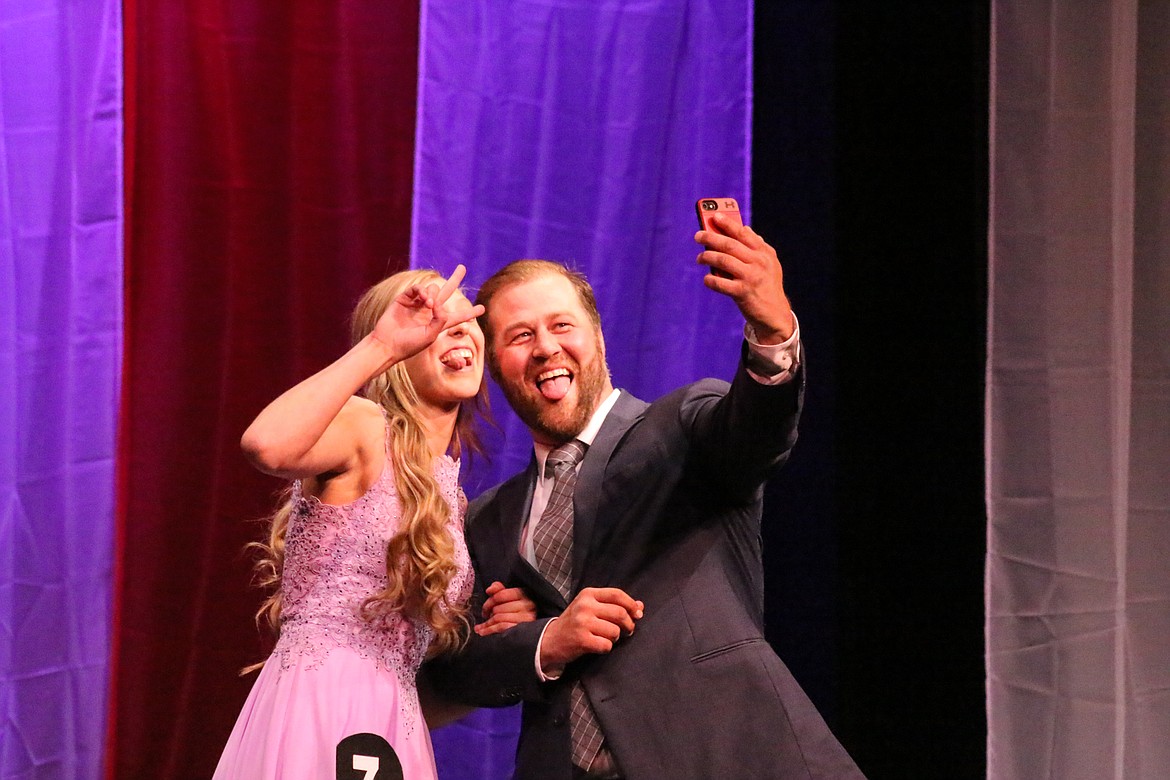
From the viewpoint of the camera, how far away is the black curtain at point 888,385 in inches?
97.0

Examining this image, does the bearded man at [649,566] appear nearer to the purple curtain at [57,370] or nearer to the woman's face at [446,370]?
the woman's face at [446,370]

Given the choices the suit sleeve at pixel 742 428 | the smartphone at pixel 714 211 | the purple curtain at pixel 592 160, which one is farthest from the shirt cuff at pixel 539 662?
the purple curtain at pixel 592 160

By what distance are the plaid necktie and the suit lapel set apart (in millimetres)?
40

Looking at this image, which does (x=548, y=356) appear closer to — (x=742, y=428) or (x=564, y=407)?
(x=564, y=407)

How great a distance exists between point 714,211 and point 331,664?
81cm

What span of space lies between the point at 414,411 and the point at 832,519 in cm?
113

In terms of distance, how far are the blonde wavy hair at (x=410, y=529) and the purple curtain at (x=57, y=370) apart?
1.84 ft

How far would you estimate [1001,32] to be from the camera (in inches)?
94.1

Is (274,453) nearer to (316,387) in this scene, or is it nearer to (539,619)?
(316,387)

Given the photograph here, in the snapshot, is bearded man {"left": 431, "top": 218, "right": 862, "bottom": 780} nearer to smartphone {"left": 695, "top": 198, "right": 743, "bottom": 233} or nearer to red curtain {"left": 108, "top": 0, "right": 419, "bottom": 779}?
smartphone {"left": 695, "top": 198, "right": 743, "bottom": 233}

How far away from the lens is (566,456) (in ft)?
6.01

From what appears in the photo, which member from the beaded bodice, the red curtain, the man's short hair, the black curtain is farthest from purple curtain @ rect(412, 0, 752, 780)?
the beaded bodice

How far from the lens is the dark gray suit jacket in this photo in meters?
1.58

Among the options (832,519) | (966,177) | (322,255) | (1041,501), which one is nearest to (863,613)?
(832,519)
